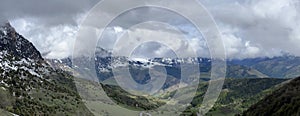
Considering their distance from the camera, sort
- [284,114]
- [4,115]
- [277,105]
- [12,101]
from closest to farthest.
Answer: [4,115], [284,114], [277,105], [12,101]

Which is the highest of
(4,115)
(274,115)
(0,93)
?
(0,93)

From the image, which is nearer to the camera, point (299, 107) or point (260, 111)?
point (299, 107)

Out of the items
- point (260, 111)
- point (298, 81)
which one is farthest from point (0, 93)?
point (298, 81)

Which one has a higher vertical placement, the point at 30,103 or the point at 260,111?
the point at 30,103

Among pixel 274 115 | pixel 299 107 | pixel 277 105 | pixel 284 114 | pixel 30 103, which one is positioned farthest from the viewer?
pixel 30 103

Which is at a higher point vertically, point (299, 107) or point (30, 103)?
point (30, 103)

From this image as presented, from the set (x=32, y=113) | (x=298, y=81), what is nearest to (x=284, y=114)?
(x=298, y=81)

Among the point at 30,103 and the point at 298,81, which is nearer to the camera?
the point at 298,81

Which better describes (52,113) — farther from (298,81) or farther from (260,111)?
(298,81)

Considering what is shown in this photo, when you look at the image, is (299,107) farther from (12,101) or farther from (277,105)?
(12,101)
